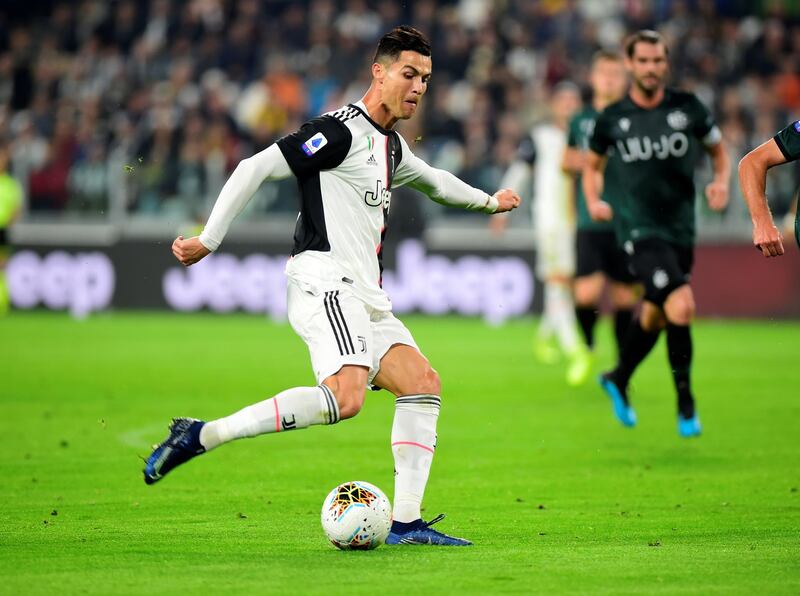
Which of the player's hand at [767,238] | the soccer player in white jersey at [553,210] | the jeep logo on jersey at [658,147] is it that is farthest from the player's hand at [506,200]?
the soccer player in white jersey at [553,210]

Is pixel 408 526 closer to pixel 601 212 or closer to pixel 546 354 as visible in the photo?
pixel 601 212

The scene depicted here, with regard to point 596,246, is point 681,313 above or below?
below

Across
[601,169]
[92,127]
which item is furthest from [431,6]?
[601,169]

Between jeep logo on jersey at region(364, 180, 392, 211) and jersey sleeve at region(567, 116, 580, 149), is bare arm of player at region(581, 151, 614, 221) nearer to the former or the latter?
jersey sleeve at region(567, 116, 580, 149)

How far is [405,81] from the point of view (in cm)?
631

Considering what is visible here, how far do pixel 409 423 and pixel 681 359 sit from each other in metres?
3.83

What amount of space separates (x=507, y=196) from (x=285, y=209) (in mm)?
15744

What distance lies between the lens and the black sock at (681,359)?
31.4 ft

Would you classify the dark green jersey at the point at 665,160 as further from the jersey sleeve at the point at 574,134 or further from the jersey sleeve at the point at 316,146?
the jersey sleeve at the point at 316,146

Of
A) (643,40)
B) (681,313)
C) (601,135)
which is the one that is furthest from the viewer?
(601,135)

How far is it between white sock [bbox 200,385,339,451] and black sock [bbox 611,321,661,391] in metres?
4.87

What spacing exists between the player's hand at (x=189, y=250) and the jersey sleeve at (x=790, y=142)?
272 cm

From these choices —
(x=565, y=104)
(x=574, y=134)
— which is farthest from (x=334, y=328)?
(x=565, y=104)

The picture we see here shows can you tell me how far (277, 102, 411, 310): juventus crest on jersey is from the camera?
6.26 m
